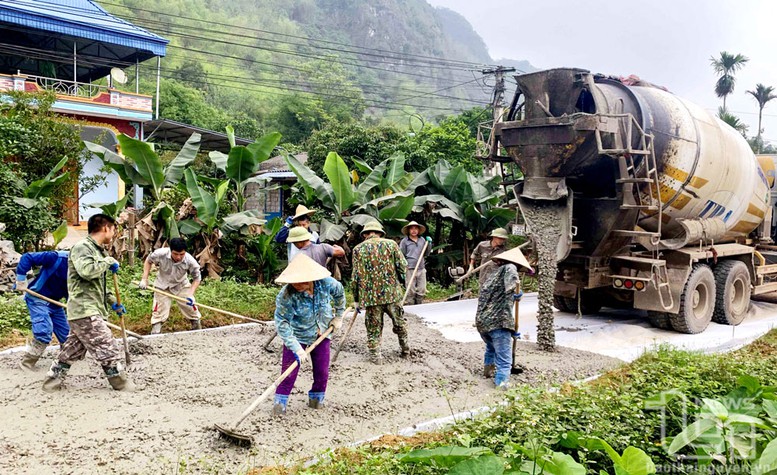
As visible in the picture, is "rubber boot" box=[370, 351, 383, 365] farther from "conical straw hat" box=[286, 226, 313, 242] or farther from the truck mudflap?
the truck mudflap

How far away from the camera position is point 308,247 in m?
6.82

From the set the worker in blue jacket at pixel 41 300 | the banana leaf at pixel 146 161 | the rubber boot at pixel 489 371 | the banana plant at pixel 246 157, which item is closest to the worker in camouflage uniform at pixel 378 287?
the rubber boot at pixel 489 371

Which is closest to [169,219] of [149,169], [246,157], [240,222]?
[149,169]

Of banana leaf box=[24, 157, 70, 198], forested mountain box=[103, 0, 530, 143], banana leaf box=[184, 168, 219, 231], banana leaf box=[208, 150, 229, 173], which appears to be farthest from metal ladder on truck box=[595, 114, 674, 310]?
forested mountain box=[103, 0, 530, 143]

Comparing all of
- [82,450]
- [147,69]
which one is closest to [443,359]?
[82,450]

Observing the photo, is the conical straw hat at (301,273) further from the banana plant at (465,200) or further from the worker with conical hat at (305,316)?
the banana plant at (465,200)

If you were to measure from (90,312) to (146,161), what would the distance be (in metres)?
4.92

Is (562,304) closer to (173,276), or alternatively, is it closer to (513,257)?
(513,257)

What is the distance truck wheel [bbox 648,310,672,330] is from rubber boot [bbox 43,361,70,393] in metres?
7.11

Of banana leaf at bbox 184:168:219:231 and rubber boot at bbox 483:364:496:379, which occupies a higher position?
banana leaf at bbox 184:168:219:231

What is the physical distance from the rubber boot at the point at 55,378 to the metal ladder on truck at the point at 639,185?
19.0ft

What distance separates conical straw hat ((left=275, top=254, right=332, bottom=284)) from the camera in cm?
466

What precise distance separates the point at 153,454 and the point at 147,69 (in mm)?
41266

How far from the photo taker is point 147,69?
40281mm
